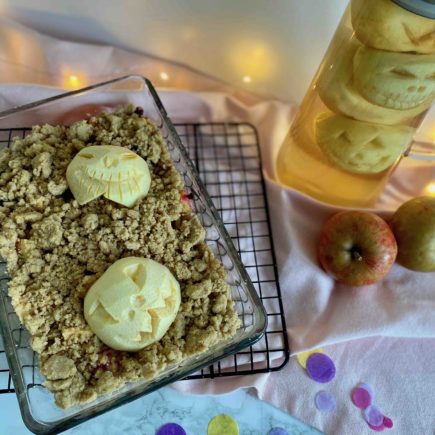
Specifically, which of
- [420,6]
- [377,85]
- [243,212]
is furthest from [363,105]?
[243,212]

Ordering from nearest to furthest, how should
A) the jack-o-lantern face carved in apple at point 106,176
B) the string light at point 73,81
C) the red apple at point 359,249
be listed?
the jack-o-lantern face carved in apple at point 106,176 → the red apple at point 359,249 → the string light at point 73,81

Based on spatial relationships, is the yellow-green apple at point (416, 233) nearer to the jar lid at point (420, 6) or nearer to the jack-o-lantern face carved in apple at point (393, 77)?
the jack-o-lantern face carved in apple at point (393, 77)

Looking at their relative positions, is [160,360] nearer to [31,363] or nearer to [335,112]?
[31,363]

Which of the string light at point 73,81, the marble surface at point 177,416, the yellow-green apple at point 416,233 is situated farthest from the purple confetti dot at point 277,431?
the string light at point 73,81

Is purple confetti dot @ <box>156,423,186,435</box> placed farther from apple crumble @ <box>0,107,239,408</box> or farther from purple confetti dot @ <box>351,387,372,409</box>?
purple confetti dot @ <box>351,387,372,409</box>

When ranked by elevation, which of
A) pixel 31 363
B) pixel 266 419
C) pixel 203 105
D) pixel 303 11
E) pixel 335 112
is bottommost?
pixel 266 419

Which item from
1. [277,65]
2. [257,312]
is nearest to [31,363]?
[257,312]
